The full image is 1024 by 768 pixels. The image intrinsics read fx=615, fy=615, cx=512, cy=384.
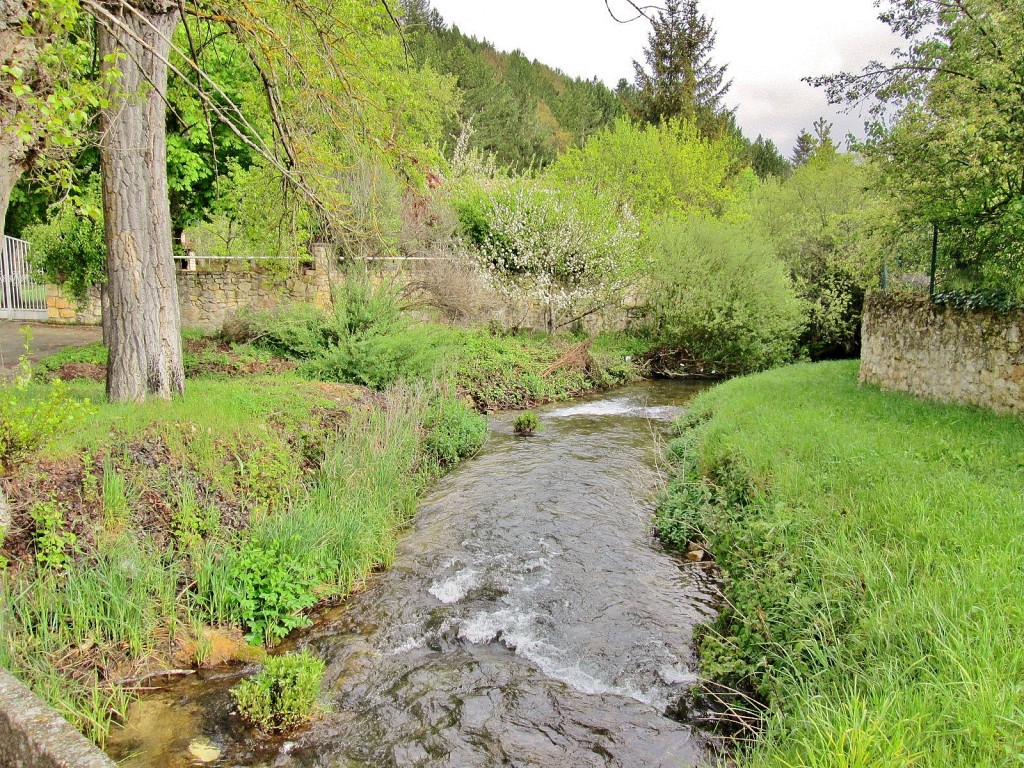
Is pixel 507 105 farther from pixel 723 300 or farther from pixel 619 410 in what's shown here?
pixel 619 410

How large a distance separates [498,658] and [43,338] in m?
14.7

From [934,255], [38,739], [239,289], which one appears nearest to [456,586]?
[38,739]

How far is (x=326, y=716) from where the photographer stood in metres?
4.01

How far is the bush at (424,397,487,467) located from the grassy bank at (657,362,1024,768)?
12.1ft

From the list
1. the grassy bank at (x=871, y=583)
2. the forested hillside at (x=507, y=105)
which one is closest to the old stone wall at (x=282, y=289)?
the grassy bank at (x=871, y=583)

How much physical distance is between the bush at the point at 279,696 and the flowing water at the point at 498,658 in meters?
0.10

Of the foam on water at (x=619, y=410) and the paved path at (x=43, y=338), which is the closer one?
the paved path at (x=43, y=338)

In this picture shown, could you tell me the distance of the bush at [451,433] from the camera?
32.1ft

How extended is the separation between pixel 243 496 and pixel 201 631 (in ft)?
5.21

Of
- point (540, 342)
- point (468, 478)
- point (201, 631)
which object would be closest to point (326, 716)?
point (201, 631)

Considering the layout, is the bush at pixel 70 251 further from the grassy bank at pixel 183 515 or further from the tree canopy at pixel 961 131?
the tree canopy at pixel 961 131

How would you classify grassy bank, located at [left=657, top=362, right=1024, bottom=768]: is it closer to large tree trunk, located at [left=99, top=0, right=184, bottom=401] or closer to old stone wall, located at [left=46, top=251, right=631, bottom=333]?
large tree trunk, located at [left=99, top=0, right=184, bottom=401]

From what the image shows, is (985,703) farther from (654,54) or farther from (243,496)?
(654,54)

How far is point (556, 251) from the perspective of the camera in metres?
19.2
